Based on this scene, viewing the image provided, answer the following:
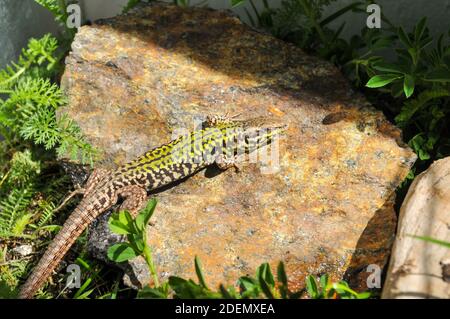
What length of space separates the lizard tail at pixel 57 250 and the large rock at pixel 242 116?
667mm

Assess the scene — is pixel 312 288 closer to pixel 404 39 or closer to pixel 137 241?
pixel 137 241

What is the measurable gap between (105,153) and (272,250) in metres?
1.89

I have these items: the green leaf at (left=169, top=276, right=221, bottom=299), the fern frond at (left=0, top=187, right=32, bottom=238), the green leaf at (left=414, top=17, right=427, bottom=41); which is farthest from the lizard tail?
the green leaf at (left=414, top=17, right=427, bottom=41)

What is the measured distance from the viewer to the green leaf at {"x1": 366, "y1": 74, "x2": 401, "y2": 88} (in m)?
5.52

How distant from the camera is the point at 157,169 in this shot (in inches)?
217

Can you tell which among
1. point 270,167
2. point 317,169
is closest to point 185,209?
point 270,167

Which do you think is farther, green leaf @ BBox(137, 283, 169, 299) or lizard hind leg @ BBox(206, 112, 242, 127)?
lizard hind leg @ BBox(206, 112, 242, 127)

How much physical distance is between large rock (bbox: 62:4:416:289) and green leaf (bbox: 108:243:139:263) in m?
0.42

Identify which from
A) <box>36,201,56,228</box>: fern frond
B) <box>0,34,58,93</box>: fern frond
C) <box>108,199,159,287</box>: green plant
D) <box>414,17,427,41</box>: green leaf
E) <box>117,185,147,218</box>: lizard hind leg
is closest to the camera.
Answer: <box>108,199,159,287</box>: green plant

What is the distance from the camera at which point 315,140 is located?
5.69m

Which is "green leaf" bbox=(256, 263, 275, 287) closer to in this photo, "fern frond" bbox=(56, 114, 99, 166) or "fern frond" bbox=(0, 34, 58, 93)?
"fern frond" bbox=(56, 114, 99, 166)

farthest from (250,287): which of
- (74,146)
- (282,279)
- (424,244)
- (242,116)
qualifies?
(74,146)

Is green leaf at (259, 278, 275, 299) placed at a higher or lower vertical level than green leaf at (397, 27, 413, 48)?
lower

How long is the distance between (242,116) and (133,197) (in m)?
1.34
